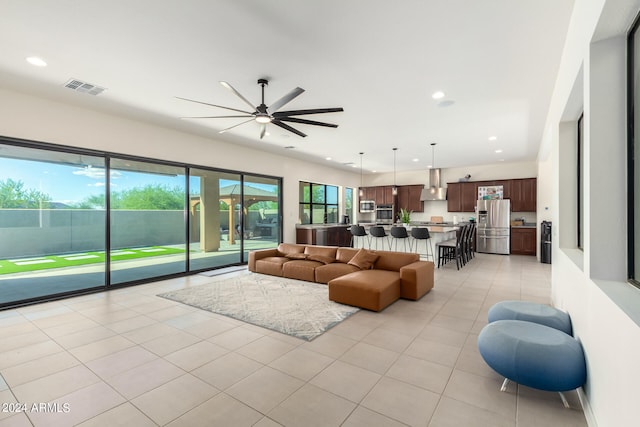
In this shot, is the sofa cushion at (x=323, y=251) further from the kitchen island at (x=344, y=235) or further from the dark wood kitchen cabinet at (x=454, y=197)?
the dark wood kitchen cabinet at (x=454, y=197)

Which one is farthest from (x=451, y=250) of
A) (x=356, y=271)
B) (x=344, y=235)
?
(x=356, y=271)

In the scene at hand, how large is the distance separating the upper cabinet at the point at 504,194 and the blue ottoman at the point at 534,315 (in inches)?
316

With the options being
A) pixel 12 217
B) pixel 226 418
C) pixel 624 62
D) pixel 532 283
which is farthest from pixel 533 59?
pixel 12 217

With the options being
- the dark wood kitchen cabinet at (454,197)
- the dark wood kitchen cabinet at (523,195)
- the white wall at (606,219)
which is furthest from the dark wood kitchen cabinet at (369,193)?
the white wall at (606,219)

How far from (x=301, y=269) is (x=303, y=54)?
3760 millimetres

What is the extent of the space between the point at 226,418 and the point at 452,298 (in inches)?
148

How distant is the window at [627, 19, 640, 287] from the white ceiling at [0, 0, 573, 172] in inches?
43.2

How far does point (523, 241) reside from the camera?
30.7 feet

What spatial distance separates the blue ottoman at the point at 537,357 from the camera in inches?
77.9

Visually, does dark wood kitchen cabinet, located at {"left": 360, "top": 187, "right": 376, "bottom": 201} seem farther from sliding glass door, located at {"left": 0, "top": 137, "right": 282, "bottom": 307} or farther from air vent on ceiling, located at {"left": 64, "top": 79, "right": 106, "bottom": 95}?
air vent on ceiling, located at {"left": 64, "top": 79, "right": 106, "bottom": 95}

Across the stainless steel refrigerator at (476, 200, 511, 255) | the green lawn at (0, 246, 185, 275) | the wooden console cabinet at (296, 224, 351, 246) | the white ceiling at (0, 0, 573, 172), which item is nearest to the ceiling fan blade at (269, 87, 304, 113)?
the white ceiling at (0, 0, 573, 172)

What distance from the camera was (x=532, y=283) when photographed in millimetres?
5551

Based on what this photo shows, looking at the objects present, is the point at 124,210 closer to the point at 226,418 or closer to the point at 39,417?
the point at 39,417

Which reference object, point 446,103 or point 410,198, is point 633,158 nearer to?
point 446,103
